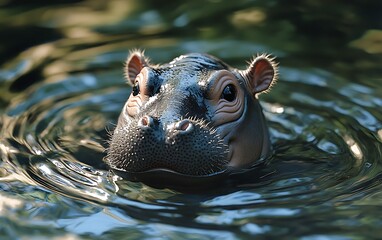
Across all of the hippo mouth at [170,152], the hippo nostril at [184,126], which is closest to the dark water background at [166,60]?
the hippo mouth at [170,152]

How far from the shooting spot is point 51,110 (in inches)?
275

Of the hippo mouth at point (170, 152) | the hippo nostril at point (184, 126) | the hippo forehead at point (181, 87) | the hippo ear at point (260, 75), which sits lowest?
the hippo mouth at point (170, 152)

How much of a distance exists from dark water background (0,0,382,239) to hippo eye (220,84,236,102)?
505 mm

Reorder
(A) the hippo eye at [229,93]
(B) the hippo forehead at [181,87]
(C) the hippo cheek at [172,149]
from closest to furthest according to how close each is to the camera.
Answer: (C) the hippo cheek at [172,149] < (B) the hippo forehead at [181,87] < (A) the hippo eye at [229,93]

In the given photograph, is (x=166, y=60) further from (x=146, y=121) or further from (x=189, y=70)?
(x=146, y=121)

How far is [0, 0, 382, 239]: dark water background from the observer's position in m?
4.89

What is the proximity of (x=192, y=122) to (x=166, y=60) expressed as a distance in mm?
2776

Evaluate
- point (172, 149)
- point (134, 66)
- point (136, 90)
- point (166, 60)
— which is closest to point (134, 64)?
point (134, 66)

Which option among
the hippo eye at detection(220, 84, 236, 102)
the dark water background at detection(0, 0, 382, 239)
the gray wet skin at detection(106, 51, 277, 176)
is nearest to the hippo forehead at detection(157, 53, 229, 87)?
the gray wet skin at detection(106, 51, 277, 176)

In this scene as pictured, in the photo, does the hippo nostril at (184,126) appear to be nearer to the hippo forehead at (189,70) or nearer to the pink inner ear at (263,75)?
the hippo forehead at (189,70)

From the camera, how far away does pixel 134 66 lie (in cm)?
643

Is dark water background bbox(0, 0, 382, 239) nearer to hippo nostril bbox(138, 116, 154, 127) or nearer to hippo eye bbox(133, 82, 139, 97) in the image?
hippo nostril bbox(138, 116, 154, 127)

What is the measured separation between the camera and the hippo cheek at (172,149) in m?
5.23

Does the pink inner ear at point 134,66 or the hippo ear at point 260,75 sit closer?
the hippo ear at point 260,75
